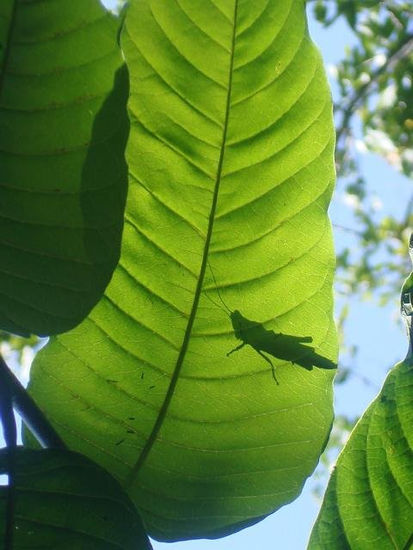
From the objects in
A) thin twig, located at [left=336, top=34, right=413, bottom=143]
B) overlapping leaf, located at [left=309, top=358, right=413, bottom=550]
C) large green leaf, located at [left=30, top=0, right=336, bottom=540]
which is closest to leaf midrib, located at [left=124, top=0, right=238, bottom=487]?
large green leaf, located at [left=30, top=0, right=336, bottom=540]

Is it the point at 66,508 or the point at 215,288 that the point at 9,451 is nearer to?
the point at 66,508

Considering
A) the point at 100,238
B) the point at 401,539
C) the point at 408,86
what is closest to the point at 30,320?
the point at 100,238

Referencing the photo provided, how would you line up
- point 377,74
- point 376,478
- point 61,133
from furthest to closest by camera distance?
point 377,74, point 376,478, point 61,133

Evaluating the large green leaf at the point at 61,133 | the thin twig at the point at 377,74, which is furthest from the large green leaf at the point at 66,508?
the thin twig at the point at 377,74

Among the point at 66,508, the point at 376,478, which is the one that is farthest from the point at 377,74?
the point at 66,508

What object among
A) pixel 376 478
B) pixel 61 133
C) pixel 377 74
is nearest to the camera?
pixel 61 133

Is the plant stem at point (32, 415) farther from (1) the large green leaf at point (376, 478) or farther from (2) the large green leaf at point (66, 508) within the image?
(1) the large green leaf at point (376, 478)

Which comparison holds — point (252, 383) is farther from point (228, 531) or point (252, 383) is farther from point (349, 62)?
point (349, 62)
